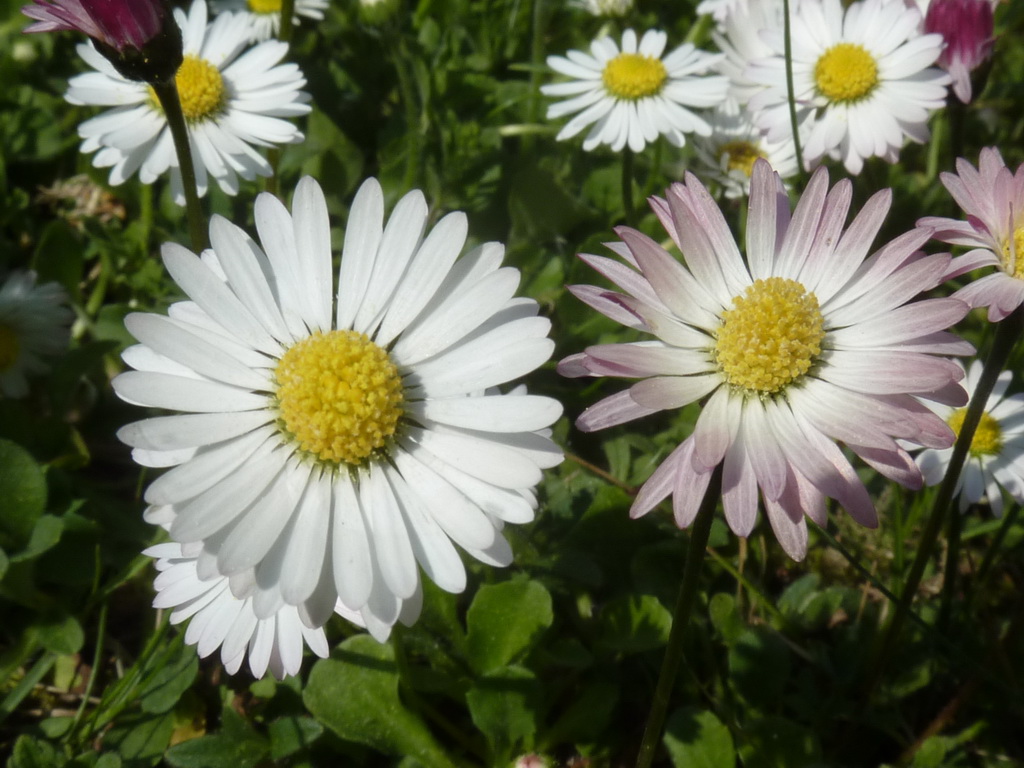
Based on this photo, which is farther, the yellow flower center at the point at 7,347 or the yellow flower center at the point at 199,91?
the yellow flower center at the point at 7,347

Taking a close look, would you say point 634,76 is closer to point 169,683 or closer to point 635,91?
point 635,91

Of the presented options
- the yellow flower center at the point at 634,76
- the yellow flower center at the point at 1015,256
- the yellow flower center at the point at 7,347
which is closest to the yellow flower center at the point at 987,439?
the yellow flower center at the point at 1015,256

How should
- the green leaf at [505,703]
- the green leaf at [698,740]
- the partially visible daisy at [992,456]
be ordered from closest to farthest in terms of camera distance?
the green leaf at [505,703], the green leaf at [698,740], the partially visible daisy at [992,456]

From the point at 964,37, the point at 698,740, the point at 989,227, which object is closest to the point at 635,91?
the point at 964,37

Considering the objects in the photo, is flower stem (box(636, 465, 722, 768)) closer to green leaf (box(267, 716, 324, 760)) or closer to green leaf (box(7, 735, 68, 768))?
green leaf (box(267, 716, 324, 760))

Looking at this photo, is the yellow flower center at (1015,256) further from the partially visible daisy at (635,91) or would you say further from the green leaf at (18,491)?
the green leaf at (18,491)

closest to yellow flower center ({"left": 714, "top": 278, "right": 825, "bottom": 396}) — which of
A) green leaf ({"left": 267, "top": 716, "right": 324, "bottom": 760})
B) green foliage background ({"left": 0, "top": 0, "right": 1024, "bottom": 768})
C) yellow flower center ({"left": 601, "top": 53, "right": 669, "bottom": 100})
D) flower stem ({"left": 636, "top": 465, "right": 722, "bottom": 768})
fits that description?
flower stem ({"left": 636, "top": 465, "right": 722, "bottom": 768})

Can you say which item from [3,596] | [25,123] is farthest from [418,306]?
[25,123]
